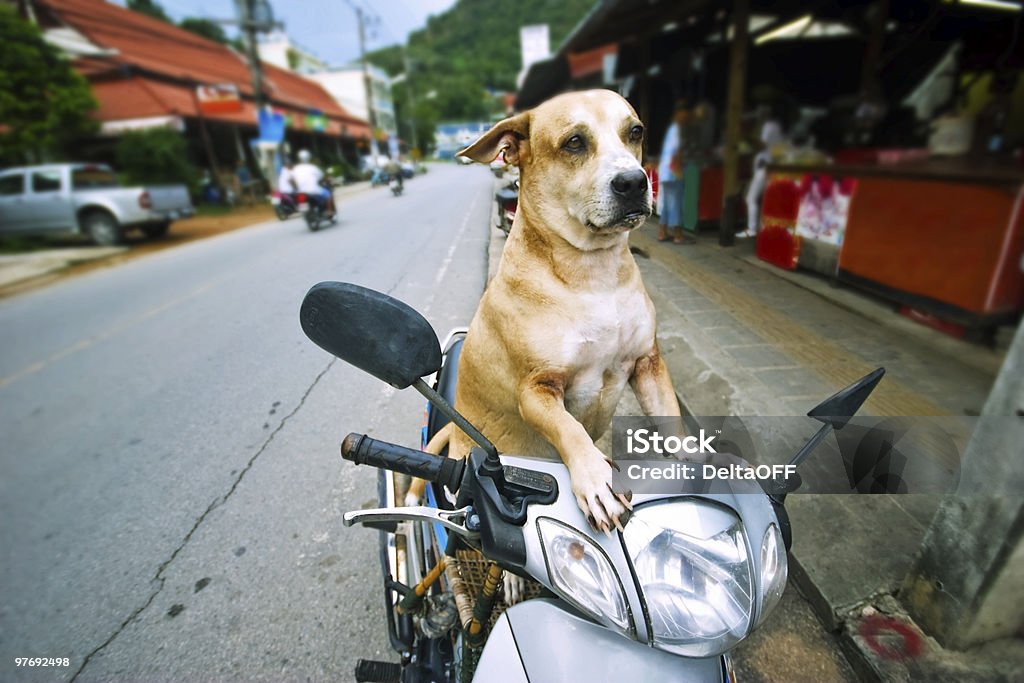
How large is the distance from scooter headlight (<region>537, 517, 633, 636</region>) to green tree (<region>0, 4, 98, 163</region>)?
15355mm

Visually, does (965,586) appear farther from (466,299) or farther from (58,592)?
(58,592)

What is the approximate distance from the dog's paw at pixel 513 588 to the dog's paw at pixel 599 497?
0.49 meters

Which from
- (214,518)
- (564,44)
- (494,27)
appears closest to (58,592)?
(214,518)

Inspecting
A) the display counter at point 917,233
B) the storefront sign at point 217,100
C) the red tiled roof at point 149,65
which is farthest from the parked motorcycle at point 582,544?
the storefront sign at point 217,100

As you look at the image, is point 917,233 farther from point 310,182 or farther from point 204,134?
point 204,134

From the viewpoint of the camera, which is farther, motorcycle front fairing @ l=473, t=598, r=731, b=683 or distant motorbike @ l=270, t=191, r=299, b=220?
distant motorbike @ l=270, t=191, r=299, b=220

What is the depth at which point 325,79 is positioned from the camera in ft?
123

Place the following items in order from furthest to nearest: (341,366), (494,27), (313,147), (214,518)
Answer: (313,147), (494,27), (341,366), (214,518)

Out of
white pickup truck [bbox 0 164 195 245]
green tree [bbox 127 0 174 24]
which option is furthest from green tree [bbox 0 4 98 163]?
green tree [bbox 127 0 174 24]

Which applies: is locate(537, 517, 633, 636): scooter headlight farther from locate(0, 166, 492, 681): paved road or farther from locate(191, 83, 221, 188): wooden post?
locate(191, 83, 221, 188): wooden post

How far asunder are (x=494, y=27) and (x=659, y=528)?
6919 millimetres

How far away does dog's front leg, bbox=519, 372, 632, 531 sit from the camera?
0.93m

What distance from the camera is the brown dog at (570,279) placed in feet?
3.97

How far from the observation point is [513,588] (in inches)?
52.3
